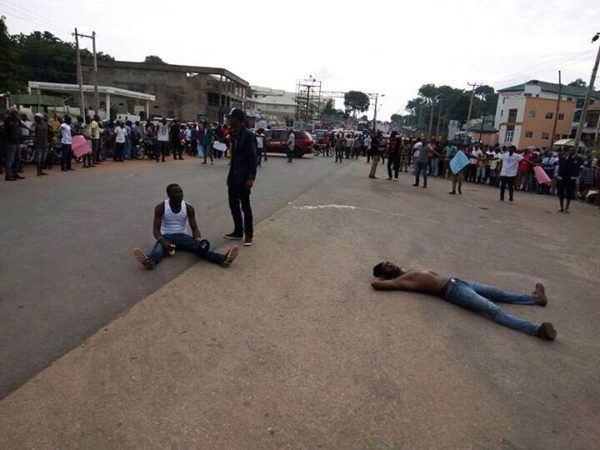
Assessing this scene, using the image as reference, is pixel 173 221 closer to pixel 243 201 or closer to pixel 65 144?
pixel 243 201

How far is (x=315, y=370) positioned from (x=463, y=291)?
7.29 feet

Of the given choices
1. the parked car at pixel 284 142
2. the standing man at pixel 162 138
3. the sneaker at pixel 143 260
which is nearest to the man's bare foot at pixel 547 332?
the sneaker at pixel 143 260

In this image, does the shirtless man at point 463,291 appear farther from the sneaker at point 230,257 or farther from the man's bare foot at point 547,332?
the sneaker at point 230,257

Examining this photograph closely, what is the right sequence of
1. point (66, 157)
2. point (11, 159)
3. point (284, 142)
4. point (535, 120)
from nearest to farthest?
point (11, 159), point (66, 157), point (284, 142), point (535, 120)

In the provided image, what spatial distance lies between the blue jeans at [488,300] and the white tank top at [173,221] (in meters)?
3.40

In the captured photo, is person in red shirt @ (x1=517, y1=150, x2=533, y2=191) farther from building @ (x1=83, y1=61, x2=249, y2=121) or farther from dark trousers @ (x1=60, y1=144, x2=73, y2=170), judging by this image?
building @ (x1=83, y1=61, x2=249, y2=121)

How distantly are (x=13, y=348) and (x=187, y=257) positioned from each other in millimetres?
2673

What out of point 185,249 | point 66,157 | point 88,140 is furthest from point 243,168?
point 88,140

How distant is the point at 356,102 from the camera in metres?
159

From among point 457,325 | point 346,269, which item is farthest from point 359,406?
point 346,269

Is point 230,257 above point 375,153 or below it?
below

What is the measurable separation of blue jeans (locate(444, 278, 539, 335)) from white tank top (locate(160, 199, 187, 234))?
340cm

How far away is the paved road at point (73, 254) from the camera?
12.9ft

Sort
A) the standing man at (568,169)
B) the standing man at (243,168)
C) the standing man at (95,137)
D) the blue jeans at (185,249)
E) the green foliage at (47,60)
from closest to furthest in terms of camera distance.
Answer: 1. the blue jeans at (185,249)
2. the standing man at (243,168)
3. the standing man at (568,169)
4. the standing man at (95,137)
5. the green foliage at (47,60)
